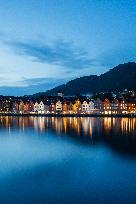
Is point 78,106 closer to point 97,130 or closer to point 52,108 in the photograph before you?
point 52,108

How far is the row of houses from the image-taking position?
2496 inches

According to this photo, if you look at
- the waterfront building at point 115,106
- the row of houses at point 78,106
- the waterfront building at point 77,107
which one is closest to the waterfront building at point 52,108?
the row of houses at point 78,106

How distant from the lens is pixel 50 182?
1183 centimetres

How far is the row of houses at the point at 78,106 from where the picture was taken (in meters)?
63.4

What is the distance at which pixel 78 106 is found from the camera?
218ft

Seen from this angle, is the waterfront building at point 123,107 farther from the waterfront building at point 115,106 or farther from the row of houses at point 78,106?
the waterfront building at point 115,106

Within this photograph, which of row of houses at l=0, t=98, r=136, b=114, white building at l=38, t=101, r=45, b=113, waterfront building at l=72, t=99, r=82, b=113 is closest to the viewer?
row of houses at l=0, t=98, r=136, b=114

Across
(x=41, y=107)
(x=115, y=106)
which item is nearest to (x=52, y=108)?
(x=41, y=107)

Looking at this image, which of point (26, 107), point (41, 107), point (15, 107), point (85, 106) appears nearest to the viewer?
point (85, 106)

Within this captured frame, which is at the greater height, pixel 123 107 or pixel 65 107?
pixel 65 107

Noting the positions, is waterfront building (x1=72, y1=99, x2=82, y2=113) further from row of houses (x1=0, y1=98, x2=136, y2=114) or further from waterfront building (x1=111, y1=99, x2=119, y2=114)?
waterfront building (x1=111, y1=99, x2=119, y2=114)

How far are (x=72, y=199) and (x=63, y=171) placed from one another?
3.86 m

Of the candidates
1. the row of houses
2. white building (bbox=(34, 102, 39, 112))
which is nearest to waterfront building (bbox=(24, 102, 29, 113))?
the row of houses

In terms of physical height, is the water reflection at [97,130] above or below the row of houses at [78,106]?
below
